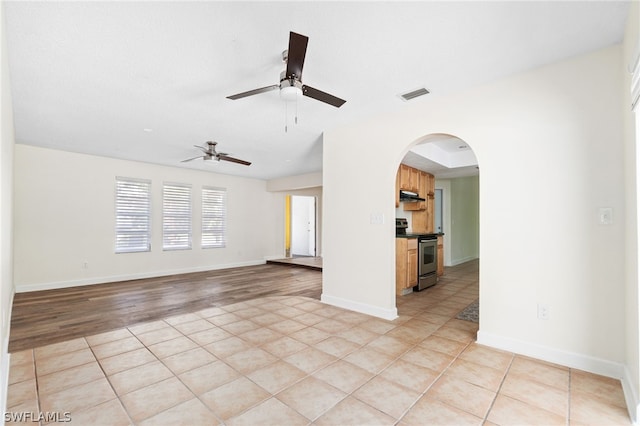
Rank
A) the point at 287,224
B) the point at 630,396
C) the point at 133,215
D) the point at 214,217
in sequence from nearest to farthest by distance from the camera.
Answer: the point at 630,396
the point at 133,215
the point at 214,217
the point at 287,224

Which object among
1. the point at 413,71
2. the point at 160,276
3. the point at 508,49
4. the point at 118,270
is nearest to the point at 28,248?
the point at 118,270

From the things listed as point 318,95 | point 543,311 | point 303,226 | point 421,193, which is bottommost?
point 543,311

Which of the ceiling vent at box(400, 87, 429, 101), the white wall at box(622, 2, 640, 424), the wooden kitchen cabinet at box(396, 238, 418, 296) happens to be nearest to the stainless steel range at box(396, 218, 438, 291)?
the wooden kitchen cabinet at box(396, 238, 418, 296)

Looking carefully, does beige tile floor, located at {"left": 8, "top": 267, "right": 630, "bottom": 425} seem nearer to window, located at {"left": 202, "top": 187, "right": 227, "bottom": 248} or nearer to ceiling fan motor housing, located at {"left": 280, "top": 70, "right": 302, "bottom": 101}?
ceiling fan motor housing, located at {"left": 280, "top": 70, "right": 302, "bottom": 101}

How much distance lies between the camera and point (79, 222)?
555 cm

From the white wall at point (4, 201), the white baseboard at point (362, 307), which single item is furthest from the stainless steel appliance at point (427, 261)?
the white wall at point (4, 201)

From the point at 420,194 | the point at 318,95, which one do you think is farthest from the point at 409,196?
the point at 318,95

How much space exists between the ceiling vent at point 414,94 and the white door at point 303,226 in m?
7.60

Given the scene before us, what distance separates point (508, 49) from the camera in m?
2.28

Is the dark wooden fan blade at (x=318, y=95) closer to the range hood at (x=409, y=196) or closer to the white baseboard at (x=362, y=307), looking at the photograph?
the white baseboard at (x=362, y=307)

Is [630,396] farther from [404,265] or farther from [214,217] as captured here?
[214,217]

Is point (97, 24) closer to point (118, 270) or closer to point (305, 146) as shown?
point (305, 146)

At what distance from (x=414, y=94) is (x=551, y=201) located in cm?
164

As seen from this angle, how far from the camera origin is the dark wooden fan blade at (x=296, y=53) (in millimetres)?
1742
